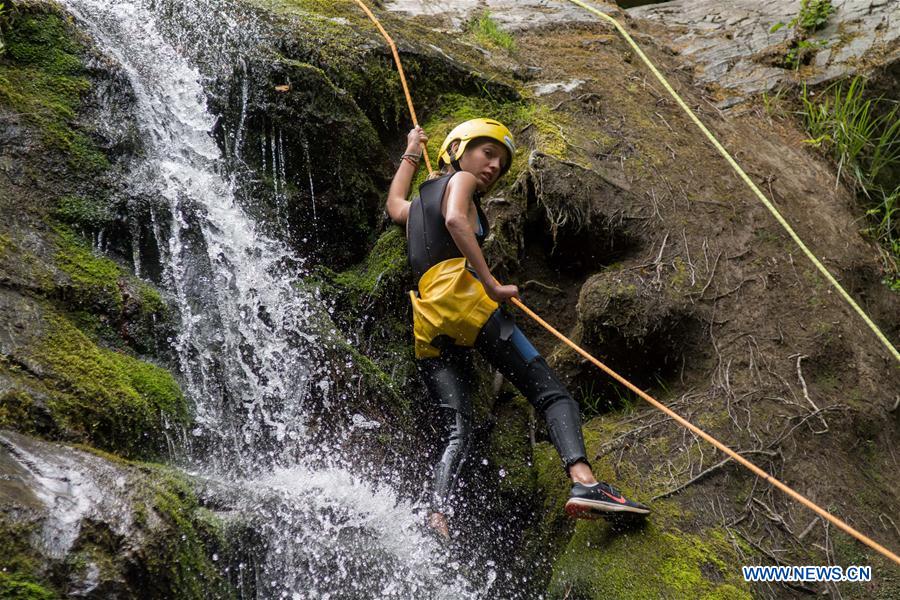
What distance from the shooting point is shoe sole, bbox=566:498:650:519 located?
356 cm

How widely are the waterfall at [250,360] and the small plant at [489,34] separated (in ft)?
8.02

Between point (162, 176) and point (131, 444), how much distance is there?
1919mm

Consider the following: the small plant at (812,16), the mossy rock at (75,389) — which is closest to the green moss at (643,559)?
the mossy rock at (75,389)

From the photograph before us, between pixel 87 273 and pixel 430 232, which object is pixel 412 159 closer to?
pixel 430 232

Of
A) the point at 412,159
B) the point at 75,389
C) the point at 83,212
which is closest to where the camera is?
the point at 75,389

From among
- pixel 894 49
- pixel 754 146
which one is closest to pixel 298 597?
pixel 754 146

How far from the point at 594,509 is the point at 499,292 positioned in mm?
1269

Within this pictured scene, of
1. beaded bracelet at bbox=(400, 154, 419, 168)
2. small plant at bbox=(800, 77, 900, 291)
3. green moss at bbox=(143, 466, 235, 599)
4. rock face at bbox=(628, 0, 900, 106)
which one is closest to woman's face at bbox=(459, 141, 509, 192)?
beaded bracelet at bbox=(400, 154, 419, 168)

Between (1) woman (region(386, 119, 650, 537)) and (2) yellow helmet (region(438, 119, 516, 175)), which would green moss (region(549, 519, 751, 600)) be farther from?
(2) yellow helmet (region(438, 119, 516, 175))

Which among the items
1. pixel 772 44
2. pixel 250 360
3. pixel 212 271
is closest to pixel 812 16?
pixel 772 44

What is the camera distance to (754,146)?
6359 millimetres

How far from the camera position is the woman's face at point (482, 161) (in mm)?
4258

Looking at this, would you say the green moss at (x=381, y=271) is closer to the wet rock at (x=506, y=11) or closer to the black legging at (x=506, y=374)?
the black legging at (x=506, y=374)

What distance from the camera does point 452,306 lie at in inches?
154
